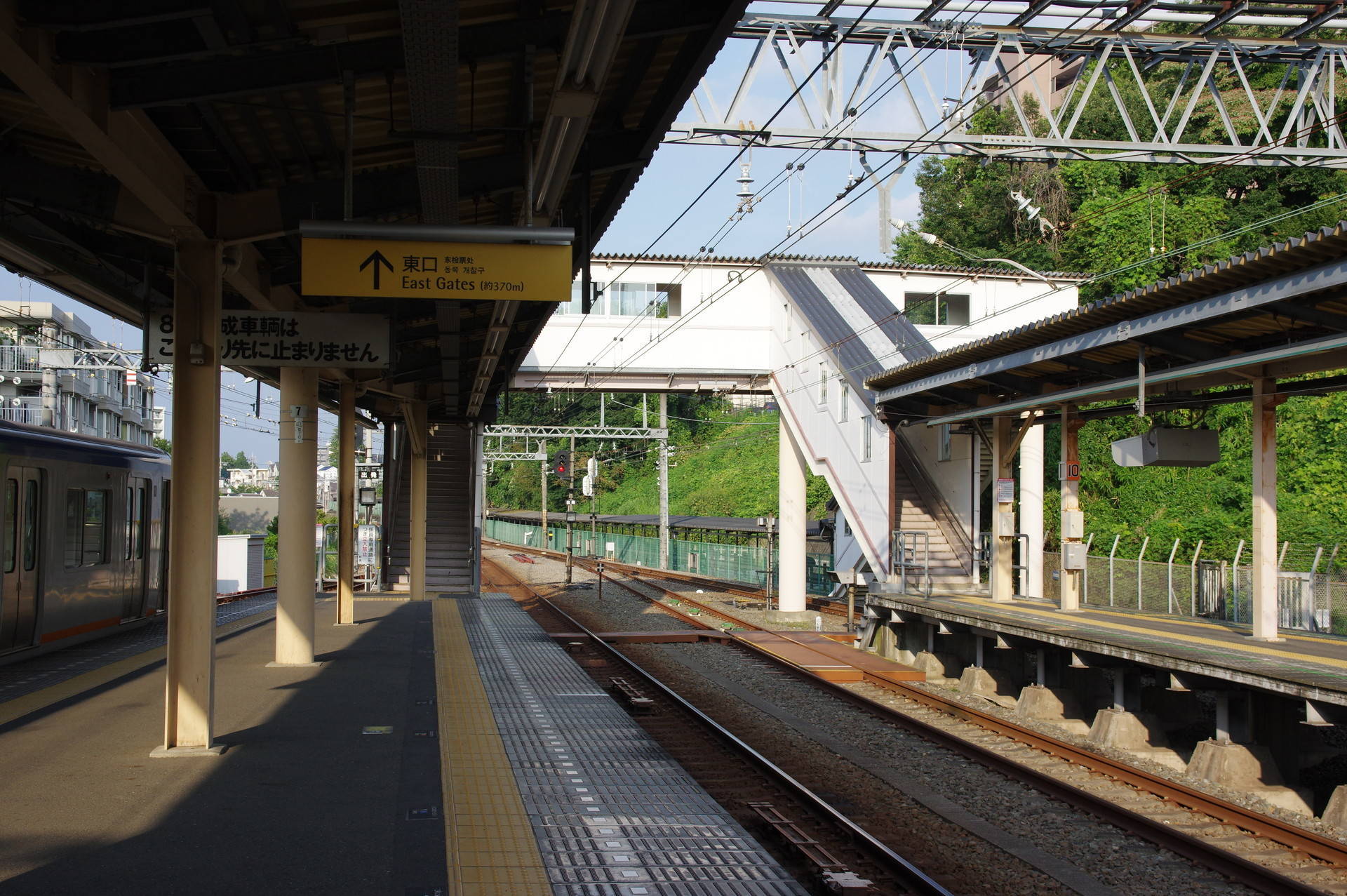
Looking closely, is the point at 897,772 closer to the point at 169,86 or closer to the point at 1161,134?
the point at 169,86

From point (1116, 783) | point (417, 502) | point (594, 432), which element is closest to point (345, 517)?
point (417, 502)

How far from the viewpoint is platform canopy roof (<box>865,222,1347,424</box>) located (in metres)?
9.34

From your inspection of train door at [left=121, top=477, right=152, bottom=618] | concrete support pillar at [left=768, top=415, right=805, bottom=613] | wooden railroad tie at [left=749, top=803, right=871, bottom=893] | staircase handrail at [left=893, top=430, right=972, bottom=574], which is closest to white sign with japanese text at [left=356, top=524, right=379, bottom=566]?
concrete support pillar at [left=768, top=415, right=805, bottom=613]

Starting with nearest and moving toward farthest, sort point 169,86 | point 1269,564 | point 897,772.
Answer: point 169,86 < point 897,772 < point 1269,564

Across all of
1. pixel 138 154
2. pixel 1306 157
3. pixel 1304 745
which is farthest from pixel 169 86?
pixel 1306 157

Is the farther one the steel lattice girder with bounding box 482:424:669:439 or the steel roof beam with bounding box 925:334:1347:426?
the steel lattice girder with bounding box 482:424:669:439

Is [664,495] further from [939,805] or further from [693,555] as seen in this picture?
[939,805]

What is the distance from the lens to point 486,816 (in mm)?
6000

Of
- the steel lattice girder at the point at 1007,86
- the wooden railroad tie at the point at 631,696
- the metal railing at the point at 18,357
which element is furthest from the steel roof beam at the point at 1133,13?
the metal railing at the point at 18,357

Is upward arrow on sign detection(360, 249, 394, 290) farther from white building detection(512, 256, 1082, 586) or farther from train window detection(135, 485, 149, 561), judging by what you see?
white building detection(512, 256, 1082, 586)

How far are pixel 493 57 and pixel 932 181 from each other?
37.3 meters

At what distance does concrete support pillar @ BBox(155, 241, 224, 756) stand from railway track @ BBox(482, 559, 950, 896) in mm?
3631

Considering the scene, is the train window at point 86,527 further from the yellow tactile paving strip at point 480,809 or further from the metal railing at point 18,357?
the metal railing at point 18,357

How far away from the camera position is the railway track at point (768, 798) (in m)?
6.15
